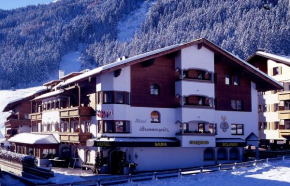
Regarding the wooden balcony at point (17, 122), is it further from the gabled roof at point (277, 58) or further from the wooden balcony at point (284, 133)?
the wooden balcony at point (284, 133)

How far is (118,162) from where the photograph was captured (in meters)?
40.2

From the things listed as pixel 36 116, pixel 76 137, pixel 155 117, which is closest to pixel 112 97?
pixel 155 117

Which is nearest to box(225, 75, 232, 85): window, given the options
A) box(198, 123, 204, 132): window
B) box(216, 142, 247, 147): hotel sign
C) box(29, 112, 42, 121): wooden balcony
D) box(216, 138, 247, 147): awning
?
box(198, 123, 204, 132): window

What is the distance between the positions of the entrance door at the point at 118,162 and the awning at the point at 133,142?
1.74 m

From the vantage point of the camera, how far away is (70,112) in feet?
143

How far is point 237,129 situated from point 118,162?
15916mm

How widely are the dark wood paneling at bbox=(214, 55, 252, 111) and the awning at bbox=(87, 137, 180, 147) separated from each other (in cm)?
817

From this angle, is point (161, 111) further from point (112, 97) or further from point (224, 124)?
point (224, 124)

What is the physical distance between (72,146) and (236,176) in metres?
20.2

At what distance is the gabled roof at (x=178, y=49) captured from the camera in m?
39.2

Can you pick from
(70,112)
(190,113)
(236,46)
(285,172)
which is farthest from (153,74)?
(236,46)

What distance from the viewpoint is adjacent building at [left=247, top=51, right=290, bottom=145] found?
178 feet

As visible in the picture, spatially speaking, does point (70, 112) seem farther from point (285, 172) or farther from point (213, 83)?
point (285, 172)

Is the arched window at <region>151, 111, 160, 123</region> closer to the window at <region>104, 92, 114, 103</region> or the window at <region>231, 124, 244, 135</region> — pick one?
the window at <region>104, 92, 114, 103</region>
